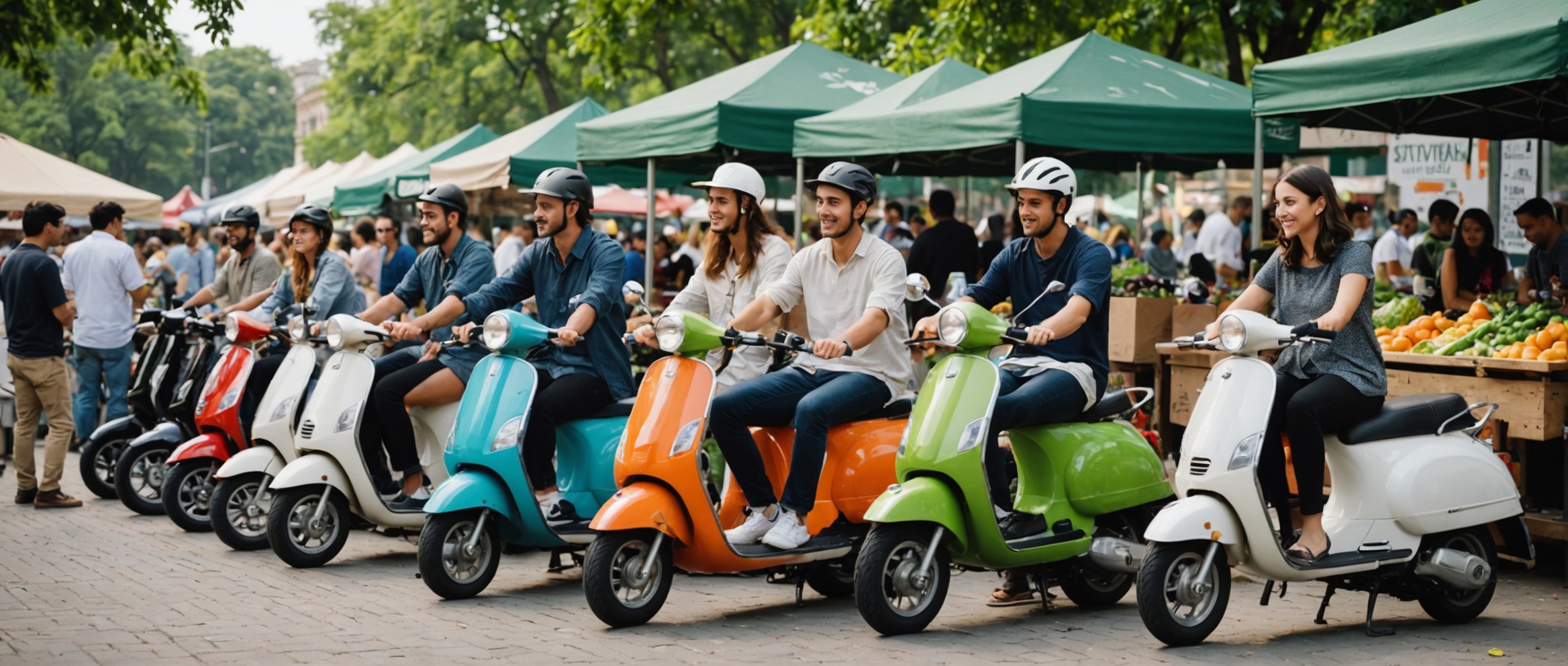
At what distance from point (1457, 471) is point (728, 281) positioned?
3290 millimetres

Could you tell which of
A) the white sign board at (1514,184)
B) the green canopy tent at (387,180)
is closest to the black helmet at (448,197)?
the white sign board at (1514,184)

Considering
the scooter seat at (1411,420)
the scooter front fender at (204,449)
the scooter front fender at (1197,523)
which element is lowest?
the scooter front fender at (204,449)

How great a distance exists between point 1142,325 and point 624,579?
5.29 m

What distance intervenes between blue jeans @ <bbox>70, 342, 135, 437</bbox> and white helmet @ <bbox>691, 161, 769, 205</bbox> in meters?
6.19

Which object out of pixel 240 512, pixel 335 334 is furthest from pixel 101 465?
pixel 335 334

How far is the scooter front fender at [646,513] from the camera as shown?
5.71 meters

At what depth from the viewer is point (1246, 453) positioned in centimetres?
548

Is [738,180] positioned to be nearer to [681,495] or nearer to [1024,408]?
[681,495]

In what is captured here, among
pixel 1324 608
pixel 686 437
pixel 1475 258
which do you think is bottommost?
pixel 1324 608

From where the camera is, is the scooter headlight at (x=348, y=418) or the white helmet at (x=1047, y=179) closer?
the white helmet at (x=1047, y=179)

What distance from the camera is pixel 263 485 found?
7898mm

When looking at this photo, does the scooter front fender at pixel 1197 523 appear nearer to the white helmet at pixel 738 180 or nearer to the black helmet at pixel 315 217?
the white helmet at pixel 738 180

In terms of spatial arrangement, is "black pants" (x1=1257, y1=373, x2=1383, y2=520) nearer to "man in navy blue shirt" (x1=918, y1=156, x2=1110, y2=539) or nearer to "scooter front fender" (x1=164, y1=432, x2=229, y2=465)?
"man in navy blue shirt" (x1=918, y1=156, x2=1110, y2=539)

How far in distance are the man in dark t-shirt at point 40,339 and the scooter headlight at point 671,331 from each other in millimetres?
5426
